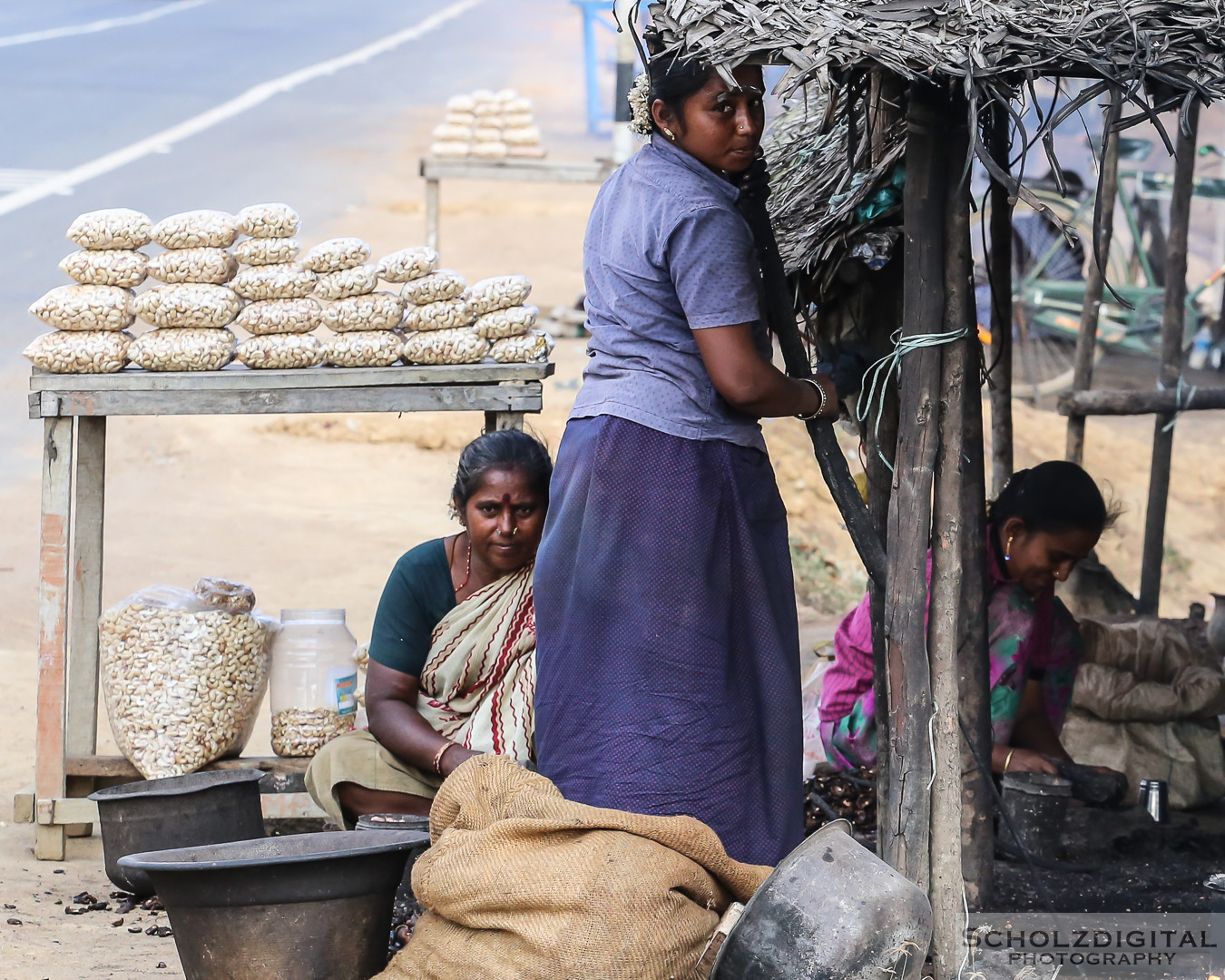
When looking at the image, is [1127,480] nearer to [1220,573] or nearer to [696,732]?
[1220,573]

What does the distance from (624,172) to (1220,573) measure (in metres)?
6.90

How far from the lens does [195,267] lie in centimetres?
378

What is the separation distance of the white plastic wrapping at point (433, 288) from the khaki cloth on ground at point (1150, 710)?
2308 millimetres

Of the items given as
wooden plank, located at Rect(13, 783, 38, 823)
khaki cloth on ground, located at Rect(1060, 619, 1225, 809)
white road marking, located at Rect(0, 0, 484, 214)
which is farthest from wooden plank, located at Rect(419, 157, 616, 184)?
wooden plank, located at Rect(13, 783, 38, 823)

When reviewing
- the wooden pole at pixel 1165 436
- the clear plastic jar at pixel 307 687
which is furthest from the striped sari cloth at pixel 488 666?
the wooden pole at pixel 1165 436

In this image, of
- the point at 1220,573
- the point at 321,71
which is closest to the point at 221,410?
the point at 1220,573

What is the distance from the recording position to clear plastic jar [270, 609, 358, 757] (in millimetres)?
4066

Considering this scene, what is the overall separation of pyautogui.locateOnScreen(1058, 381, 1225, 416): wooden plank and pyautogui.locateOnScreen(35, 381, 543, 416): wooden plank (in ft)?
8.13

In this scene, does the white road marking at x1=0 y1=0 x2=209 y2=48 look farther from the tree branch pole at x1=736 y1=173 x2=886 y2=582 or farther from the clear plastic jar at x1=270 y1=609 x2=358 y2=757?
the tree branch pole at x1=736 y1=173 x2=886 y2=582

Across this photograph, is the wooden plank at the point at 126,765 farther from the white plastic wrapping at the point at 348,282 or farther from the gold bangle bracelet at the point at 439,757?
the white plastic wrapping at the point at 348,282

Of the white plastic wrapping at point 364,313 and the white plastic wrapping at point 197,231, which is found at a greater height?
the white plastic wrapping at point 197,231

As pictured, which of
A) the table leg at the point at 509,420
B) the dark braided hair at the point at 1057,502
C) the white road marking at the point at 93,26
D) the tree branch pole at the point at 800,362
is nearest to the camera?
the tree branch pole at the point at 800,362

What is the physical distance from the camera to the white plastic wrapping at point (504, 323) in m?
3.81

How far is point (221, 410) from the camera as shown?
379 centimetres
